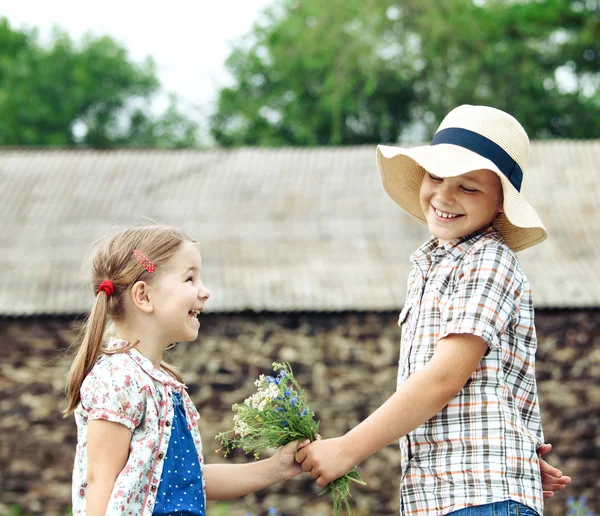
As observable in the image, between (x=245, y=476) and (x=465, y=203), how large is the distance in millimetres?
1009

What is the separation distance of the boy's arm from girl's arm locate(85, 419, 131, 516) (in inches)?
21.5

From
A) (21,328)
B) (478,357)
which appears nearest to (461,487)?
(478,357)

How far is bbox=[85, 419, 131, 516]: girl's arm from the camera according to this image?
203 centimetres

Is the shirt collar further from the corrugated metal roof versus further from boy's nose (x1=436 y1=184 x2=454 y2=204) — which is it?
the corrugated metal roof

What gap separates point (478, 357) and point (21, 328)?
7.27 m

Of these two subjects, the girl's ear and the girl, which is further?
the girl's ear

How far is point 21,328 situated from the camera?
8.61 m

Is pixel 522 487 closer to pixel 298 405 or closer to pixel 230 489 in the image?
pixel 298 405

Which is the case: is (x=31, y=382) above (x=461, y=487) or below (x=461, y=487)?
above

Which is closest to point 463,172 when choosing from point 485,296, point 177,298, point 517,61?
point 485,296

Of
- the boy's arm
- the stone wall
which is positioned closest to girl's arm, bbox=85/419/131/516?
the boy's arm

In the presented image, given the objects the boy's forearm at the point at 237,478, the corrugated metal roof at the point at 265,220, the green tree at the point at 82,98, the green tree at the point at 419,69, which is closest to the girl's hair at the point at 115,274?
the boy's forearm at the point at 237,478

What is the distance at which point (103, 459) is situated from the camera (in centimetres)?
205

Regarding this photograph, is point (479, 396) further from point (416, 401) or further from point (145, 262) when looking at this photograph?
point (145, 262)
